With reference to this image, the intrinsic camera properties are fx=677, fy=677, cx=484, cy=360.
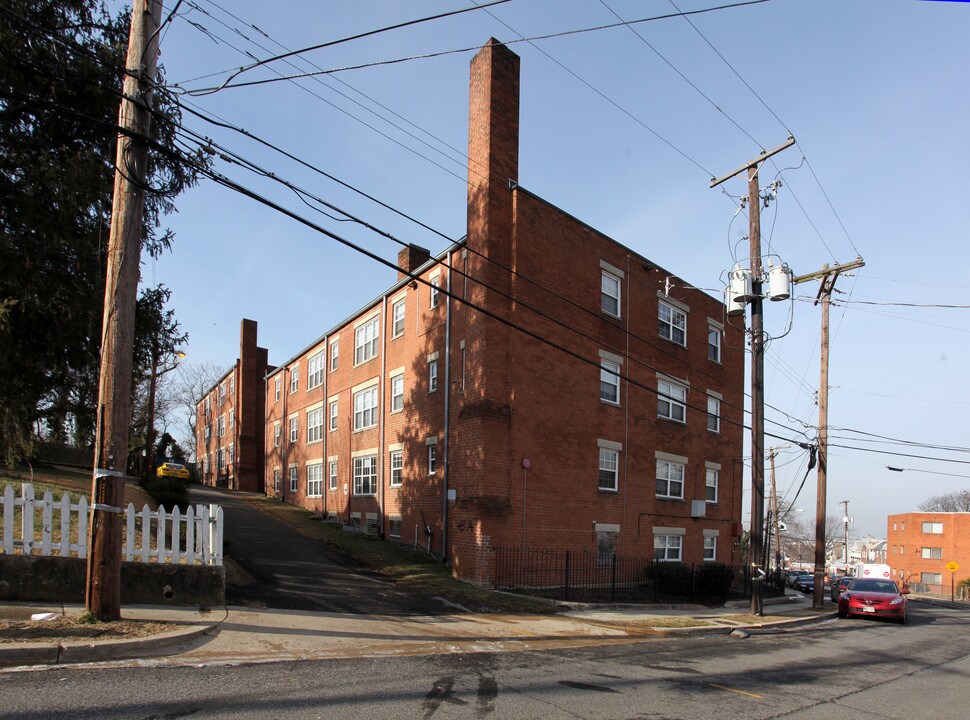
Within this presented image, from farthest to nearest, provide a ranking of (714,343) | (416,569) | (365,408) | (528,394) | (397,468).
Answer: (714,343) → (365,408) → (397,468) → (528,394) → (416,569)

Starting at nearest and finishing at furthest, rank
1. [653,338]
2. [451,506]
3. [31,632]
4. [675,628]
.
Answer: [31,632] < [675,628] < [451,506] < [653,338]

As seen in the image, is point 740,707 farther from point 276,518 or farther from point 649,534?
point 276,518

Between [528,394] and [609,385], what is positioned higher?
[609,385]

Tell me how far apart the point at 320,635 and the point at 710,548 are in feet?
69.1

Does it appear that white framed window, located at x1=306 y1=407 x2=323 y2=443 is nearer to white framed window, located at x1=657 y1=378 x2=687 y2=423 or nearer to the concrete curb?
white framed window, located at x1=657 y1=378 x2=687 y2=423

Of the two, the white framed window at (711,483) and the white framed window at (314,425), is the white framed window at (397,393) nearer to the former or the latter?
the white framed window at (314,425)

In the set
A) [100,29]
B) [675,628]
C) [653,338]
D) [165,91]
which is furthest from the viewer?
[653,338]

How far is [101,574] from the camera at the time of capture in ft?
27.4

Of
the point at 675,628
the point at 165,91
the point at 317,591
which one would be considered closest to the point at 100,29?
the point at 165,91

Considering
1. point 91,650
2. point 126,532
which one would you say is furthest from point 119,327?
point 91,650

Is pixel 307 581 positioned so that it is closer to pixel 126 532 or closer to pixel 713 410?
pixel 126 532

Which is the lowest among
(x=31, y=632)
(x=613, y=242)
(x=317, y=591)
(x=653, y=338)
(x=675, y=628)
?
(x=675, y=628)

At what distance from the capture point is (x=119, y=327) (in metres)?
8.88

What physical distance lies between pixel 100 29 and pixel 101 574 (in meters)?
10.4
